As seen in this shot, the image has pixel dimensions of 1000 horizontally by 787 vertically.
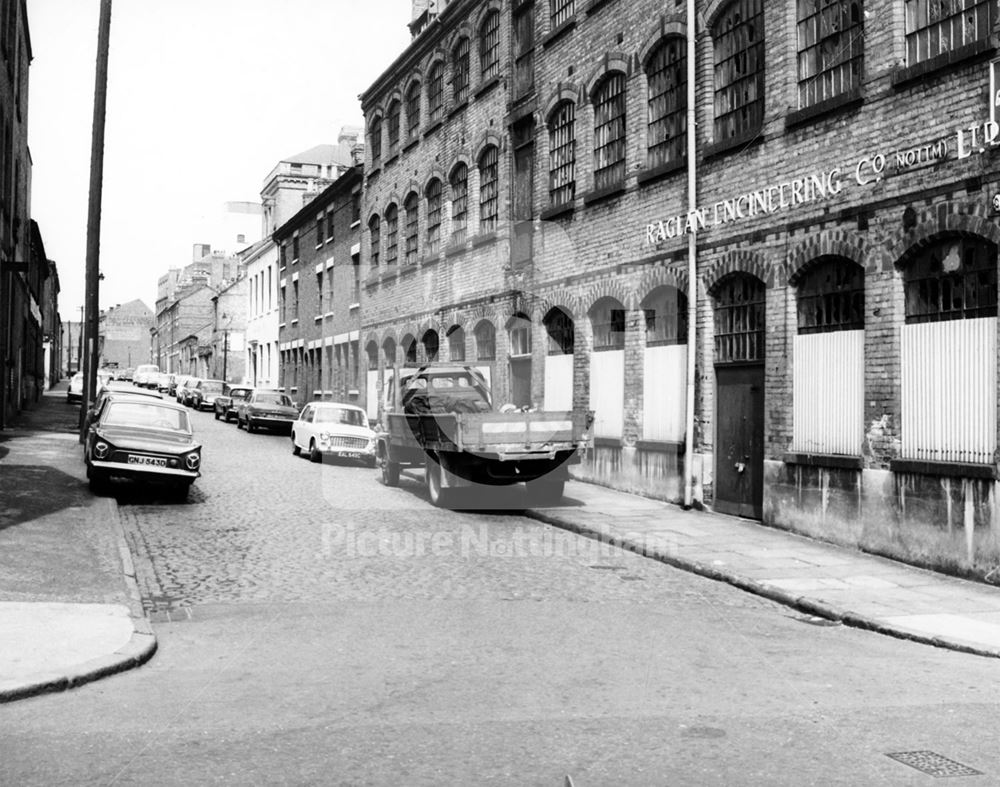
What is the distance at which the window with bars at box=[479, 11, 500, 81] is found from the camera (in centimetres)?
2369

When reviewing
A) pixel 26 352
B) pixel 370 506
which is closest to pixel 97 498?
pixel 370 506

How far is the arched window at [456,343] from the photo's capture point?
25.0 meters

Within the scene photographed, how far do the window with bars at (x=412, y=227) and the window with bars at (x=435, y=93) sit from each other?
7.65 ft

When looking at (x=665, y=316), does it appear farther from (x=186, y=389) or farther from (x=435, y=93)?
(x=186, y=389)

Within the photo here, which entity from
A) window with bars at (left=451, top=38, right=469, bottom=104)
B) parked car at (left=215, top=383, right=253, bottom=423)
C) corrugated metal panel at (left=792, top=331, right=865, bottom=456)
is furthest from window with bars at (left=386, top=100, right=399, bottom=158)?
corrugated metal panel at (left=792, top=331, right=865, bottom=456)

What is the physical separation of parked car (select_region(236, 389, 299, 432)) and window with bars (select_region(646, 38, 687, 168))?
1860cm

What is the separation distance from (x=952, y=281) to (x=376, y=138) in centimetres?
2451

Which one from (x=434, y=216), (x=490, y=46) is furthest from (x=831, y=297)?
(x=434, y=216)

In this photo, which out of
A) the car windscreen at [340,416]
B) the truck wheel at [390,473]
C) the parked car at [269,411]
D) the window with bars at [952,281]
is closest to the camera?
the window with bars at [952,281]

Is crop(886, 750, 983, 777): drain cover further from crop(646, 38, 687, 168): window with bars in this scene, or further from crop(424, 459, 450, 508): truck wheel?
crop(646, 38, 687, 168): window with bars

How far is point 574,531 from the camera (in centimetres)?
1388

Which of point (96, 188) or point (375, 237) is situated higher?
point (375, 237)

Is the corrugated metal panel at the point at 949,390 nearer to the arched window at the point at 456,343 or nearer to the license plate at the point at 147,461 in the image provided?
the license plate at the point at 147,461

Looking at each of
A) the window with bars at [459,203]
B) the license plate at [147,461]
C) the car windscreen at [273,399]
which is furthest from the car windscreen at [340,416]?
the car windscreen at [273,399]
